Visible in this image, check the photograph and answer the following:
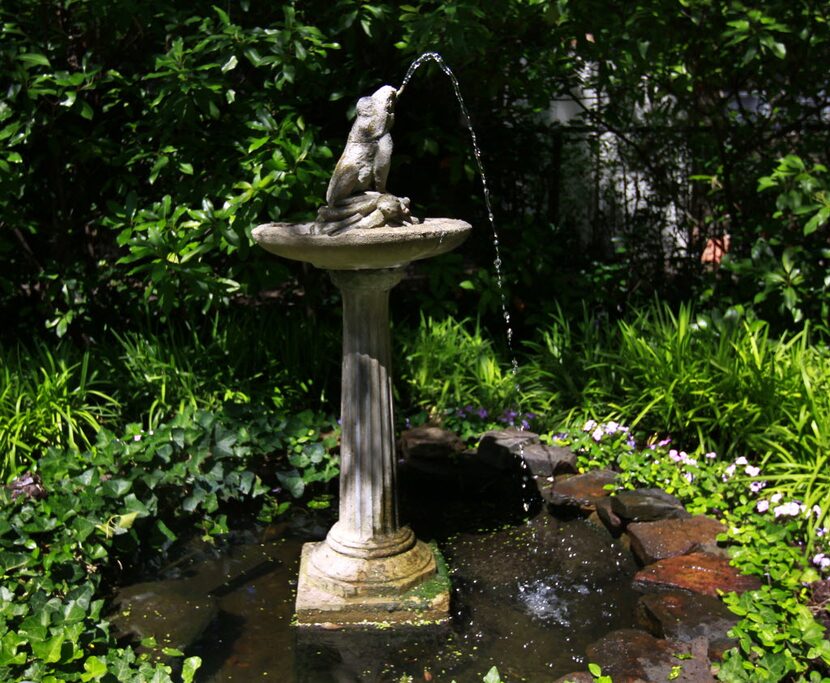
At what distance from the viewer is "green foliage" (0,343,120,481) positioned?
4992 mm

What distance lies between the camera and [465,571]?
14.9 feet

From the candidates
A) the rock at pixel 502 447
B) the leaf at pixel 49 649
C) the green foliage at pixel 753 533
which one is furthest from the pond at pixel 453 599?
the leaf at pixel 49 649

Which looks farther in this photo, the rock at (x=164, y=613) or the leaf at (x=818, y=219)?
the leaf at (x=818, y=219)

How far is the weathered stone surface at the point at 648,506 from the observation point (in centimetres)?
469

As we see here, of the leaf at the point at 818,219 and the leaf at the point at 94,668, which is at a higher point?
the leaf at the point at 818,219

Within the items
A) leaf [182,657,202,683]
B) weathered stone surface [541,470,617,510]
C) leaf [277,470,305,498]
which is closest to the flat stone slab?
weathered stone surface [541,470,617,510]

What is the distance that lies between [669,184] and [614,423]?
2.82 metres

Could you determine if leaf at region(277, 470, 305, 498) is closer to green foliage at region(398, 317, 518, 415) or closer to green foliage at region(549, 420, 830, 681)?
green foliage at region(398, 317, 518, 415)

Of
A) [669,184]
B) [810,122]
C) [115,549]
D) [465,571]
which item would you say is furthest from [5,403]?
[810,122]

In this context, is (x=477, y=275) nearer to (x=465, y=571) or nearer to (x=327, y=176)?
(x=327, y=176)

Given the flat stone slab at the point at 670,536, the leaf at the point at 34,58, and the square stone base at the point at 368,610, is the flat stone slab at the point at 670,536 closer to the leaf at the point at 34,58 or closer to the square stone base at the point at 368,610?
the square stone base at the point at 368,610

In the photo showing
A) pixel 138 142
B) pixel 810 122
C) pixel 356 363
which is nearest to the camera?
pixel 356 363

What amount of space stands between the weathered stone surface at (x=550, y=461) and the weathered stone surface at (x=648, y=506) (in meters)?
0.49

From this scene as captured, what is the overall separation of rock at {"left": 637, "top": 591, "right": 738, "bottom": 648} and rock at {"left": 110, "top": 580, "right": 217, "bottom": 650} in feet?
5.93
